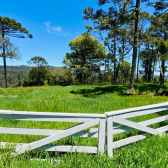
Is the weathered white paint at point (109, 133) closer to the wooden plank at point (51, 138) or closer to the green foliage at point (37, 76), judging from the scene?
the wooden plank at point (51, 138)

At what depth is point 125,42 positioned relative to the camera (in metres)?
20.2

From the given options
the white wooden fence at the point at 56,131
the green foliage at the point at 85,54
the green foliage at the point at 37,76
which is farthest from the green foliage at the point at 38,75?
the white wooden fence at the point at 56,131

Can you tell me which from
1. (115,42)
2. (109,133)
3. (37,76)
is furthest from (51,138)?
(37,76)

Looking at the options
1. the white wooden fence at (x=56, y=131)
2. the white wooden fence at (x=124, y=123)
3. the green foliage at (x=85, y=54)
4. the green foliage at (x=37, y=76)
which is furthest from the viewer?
the green foliage at (x=37, y=76)

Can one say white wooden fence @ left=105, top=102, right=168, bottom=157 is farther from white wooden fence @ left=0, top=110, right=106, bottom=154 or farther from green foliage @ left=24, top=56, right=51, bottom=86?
green foliage @ left=24, top=56, right=51, bottom=86

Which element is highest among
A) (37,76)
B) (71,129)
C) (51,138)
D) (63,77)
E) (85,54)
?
(85,54)

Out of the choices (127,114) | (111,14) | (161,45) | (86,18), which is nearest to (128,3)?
(111,14)

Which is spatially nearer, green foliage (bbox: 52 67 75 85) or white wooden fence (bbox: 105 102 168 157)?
white wooden fence (bbox: 105 102 168 157)

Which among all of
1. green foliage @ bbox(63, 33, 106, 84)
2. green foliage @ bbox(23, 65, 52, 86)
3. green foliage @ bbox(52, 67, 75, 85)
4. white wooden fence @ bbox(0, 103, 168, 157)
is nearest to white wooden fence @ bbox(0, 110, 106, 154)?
white wooden fence @ bbox(0, 103, 168, 157)

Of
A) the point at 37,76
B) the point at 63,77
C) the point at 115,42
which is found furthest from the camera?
the point at 37,76

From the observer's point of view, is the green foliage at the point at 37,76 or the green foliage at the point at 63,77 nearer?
the green foliage at the point at 63,77

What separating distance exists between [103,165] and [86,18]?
10.6 meters

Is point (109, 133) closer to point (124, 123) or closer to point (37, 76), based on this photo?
point (124, 123)

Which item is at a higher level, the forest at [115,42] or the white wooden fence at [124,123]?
the forest at [115,42]
